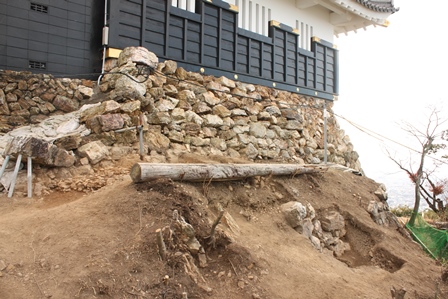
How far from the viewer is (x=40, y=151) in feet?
18.3

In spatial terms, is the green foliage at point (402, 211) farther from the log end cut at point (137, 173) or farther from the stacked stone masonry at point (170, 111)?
the log end cut at point (137, 173)

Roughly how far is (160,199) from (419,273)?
5317mm

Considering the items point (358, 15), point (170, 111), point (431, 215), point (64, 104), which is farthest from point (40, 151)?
point (431, 215)

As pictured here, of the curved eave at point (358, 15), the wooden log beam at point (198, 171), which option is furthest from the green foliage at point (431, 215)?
the wooden log beam at point (198, 171)

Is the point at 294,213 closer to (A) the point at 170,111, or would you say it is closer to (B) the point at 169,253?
(B) the point at 169,253

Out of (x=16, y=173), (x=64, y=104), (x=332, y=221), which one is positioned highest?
(x=64, y=104)

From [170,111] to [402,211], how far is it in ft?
45.9

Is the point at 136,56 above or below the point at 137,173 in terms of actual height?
above

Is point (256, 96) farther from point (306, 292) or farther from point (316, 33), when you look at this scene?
point (306, 292)

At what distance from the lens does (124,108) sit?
23.7ft

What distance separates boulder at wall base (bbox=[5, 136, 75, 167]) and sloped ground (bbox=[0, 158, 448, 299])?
2.22ft

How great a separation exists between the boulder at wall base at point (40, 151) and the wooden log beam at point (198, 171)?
1.81 metres

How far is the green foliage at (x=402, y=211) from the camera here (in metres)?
16.7

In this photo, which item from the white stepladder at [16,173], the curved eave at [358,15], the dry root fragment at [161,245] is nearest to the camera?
the dry root fragment at [161,245]
